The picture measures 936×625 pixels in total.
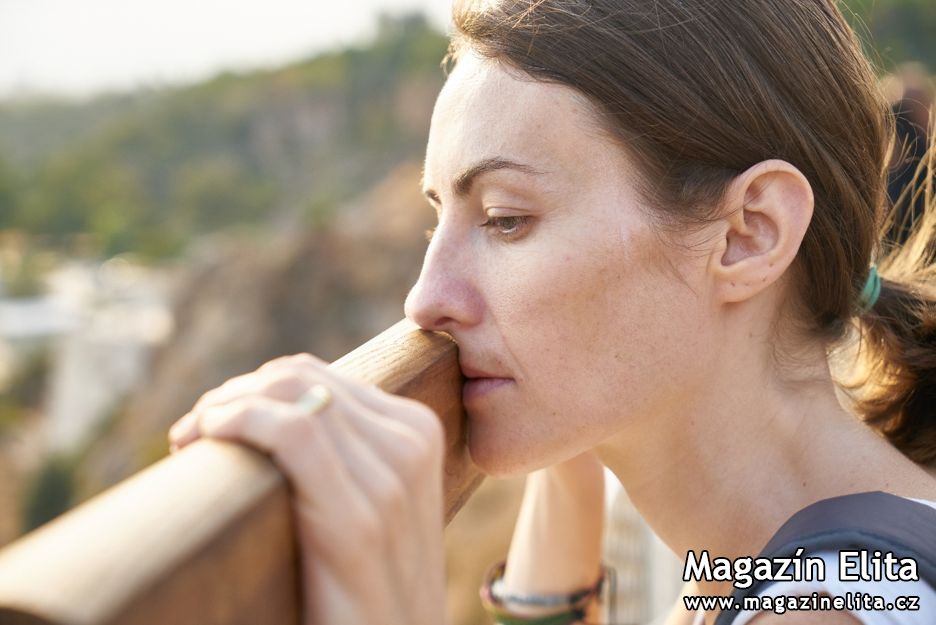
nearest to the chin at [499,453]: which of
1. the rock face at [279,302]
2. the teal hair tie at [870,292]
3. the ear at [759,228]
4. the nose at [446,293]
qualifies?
the nose at [446,293]

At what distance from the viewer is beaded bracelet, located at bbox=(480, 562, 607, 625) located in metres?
1.86

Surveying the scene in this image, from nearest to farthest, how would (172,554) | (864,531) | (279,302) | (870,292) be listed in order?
(172,554) → (864,531) → (870,292) → (279,302)

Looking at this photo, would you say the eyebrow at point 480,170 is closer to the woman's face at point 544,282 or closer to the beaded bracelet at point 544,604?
Answer: the woman's face at point 544,282

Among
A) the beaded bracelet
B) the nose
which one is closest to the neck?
the nose

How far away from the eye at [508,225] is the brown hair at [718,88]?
7.3 inches

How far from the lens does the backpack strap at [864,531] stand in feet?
3.64

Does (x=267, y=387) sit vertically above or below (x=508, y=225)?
below

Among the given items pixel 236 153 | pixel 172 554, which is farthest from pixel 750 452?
pixel 236 153

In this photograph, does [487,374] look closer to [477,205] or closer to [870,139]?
[477,205]

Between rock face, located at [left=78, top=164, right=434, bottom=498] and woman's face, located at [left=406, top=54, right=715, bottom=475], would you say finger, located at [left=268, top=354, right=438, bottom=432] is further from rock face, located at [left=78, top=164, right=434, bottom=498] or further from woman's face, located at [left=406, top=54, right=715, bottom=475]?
rock face, located at [left=78, top=164, right=434, bottom=498]

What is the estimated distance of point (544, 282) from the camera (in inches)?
47.7

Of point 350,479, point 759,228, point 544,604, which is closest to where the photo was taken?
point 350,479

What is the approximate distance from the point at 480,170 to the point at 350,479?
2.14 ft

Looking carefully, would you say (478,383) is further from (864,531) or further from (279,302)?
(279,302)
